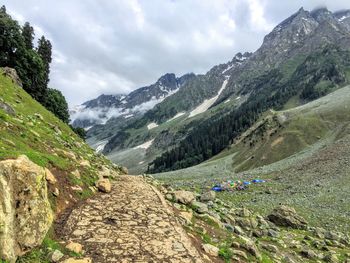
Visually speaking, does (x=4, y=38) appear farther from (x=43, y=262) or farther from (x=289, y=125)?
(x=289, y=125)

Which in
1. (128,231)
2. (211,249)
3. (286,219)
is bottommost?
(286,219)

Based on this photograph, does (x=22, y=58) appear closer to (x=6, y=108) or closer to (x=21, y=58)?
(x=21, y=58)

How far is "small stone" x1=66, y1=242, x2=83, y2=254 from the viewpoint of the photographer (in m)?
12.5

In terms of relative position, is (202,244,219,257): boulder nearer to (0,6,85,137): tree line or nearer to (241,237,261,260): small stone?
(241,237,261,260): small stone

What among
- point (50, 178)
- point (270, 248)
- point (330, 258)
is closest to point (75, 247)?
point (50, 178)

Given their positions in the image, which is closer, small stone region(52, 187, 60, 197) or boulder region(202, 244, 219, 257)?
boulder region(202, 244, 219, 257)

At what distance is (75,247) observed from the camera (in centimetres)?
1257

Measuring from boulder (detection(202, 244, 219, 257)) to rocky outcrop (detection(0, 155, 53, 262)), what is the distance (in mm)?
7442

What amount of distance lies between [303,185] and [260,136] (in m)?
86.5

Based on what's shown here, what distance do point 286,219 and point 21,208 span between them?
91.5 feet

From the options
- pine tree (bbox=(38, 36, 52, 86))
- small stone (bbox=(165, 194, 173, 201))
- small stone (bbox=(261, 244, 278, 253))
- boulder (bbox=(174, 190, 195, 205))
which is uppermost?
pine tree (bbox=(38, 36, 52, 86))

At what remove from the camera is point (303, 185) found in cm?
5600

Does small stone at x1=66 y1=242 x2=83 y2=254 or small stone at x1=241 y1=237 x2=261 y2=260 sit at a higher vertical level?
small stone at x1=66 y1=242 x2=83 y2=254

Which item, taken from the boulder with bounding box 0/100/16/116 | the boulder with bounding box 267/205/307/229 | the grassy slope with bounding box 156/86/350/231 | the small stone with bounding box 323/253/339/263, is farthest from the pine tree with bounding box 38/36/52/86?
the small stone with bounding box 323/253/339/263
